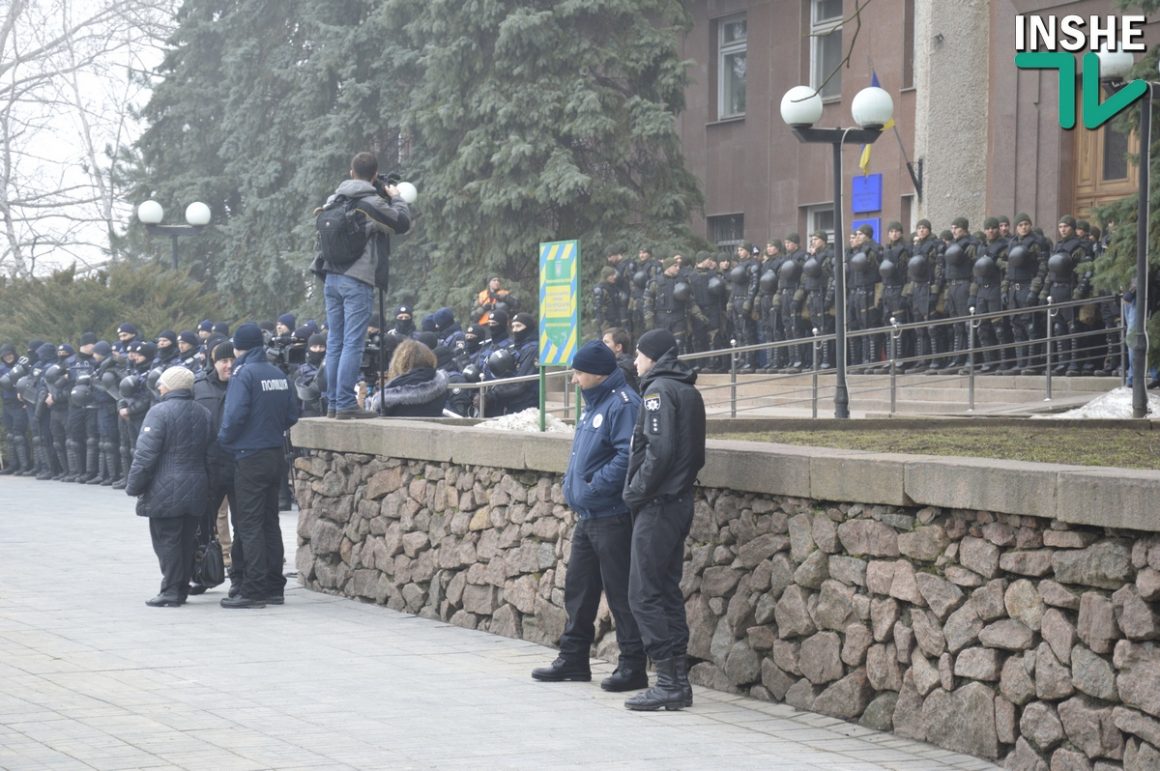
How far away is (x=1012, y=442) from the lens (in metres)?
11.0

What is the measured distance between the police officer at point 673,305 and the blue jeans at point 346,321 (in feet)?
36.7

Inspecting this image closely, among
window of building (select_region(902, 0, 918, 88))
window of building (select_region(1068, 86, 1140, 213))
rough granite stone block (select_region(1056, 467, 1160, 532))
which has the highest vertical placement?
window of building (select_region(902, 0, 918, 88))

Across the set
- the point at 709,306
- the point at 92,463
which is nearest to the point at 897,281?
the point at 709,306

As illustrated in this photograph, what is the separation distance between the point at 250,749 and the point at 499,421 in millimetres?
6312

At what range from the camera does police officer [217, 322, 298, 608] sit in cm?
1273

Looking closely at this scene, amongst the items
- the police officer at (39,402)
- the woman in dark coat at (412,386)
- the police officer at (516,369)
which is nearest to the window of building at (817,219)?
the police officer at (39,402)

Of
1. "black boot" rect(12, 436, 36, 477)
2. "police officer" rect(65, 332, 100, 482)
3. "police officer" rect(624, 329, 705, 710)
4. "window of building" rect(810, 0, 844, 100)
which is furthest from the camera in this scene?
"window of building" rect(810, 0, 844, 100)

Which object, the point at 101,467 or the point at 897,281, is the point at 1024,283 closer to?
the point at 897,281

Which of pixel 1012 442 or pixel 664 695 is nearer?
pixel 664 695

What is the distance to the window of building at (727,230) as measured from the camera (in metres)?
33.8

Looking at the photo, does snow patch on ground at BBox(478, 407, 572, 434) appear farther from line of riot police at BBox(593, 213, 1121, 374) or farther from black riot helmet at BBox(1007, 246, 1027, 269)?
black riot helmet at BBox(1007, 246, 1027, 269)

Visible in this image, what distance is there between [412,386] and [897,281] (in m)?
8.40

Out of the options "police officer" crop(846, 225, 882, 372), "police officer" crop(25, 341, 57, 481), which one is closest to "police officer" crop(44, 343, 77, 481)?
"police officer" crop(25, 341, 57, 481)

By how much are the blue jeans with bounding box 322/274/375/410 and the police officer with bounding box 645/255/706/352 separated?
36.7 feet
